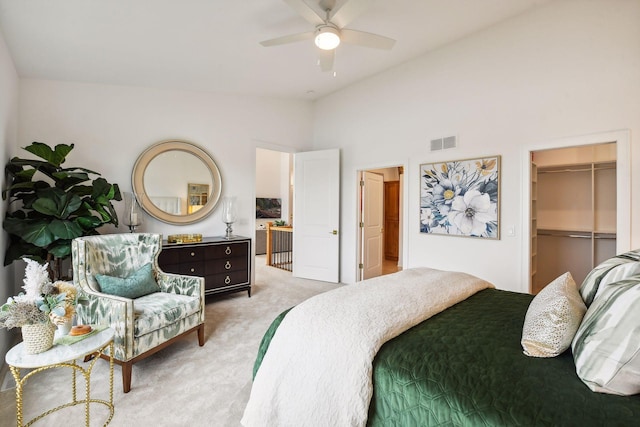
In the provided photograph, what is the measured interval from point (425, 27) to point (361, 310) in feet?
10.5

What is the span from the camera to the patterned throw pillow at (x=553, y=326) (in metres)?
1.17

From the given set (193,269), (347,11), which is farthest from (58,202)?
(347,11)

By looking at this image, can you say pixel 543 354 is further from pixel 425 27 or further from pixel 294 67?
pixel 294 67

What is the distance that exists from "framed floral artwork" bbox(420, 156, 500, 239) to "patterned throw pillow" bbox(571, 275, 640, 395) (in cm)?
257

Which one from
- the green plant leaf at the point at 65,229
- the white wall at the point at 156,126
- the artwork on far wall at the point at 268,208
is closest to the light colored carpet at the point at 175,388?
the green plant leaf at the point at 65,229

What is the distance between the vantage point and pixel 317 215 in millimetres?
5207

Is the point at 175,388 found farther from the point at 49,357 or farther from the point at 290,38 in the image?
the point at 290,38

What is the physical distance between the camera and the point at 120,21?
257cm

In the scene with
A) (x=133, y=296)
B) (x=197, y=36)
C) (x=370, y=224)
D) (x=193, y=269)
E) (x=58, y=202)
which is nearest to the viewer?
(x=133, y=296)

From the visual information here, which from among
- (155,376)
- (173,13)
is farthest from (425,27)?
(155,376)

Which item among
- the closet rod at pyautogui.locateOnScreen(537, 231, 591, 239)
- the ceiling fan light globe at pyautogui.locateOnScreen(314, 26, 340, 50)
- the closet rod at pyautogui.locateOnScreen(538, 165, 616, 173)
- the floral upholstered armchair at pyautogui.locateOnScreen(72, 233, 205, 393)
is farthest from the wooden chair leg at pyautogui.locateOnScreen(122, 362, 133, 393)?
the closet rod at pyautogui.locateOnScreen(538, 165, 616, 173)

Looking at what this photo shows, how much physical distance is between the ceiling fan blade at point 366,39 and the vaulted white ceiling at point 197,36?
344 millimetres

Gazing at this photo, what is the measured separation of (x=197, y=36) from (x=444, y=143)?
3050 millimetres

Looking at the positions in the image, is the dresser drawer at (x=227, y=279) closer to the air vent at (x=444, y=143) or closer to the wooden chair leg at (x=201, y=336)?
the wooden chair leg at (x=201, y=336)
